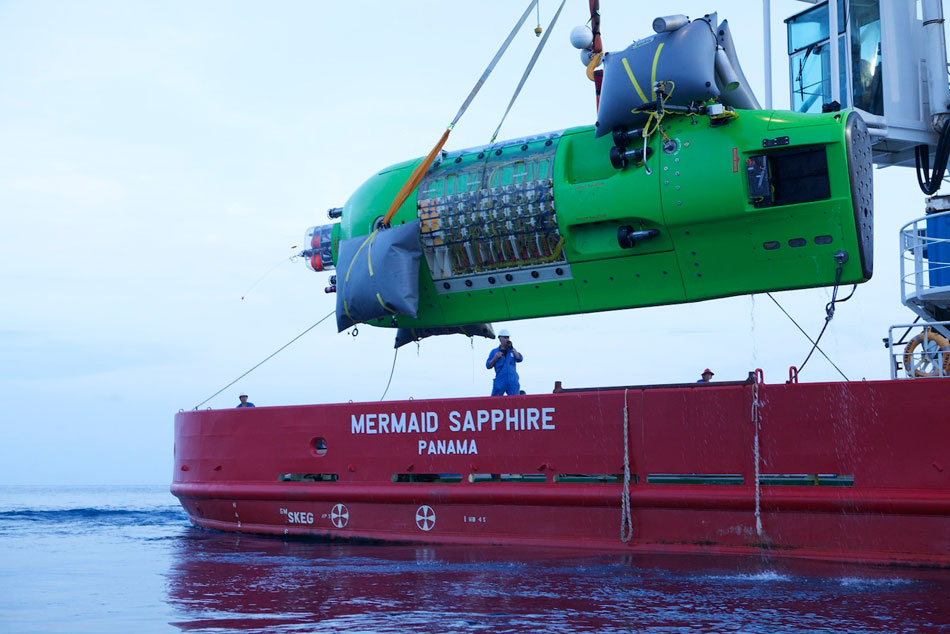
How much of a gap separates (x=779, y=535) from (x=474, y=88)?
6746mm

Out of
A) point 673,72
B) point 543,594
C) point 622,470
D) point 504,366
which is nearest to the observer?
point 543,594

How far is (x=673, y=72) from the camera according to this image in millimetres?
10094

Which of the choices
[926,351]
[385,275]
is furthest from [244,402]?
[926,351]

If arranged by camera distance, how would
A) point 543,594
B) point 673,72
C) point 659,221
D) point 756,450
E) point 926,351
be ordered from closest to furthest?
point 543,594 < point 756,450 < point 926,351 < point 673,72 < point 659,221

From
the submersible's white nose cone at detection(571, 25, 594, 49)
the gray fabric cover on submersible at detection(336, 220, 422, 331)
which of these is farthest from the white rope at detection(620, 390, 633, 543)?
the submersible's white nose cone at detection(571, 25, 594, 49)

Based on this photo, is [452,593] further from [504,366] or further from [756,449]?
[504,366]

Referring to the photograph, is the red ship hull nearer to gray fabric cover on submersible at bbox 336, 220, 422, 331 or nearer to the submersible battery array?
gray fabric cover on submersible at bbox 336, 220, 422, 331

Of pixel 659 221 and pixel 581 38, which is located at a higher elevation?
pixel 581 38

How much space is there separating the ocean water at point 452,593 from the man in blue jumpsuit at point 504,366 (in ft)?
6.60

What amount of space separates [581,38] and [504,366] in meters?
4.09

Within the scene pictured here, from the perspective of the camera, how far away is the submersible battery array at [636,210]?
977 cm

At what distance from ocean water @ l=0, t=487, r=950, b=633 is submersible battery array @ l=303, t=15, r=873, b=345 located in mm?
3058

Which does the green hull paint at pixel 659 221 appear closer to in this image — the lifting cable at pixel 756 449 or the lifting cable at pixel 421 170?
the lifting cable at pixel 421 170

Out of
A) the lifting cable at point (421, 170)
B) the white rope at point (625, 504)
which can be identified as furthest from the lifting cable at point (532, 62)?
the white rope at point (625, 504)
